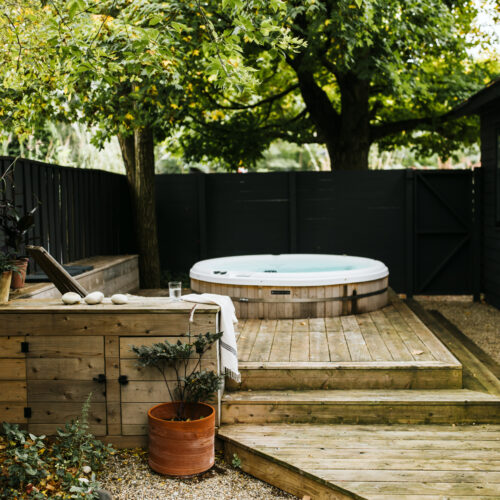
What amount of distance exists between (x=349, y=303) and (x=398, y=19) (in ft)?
11.4

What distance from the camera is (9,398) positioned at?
3.40 m

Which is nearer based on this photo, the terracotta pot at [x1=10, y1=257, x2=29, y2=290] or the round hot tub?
the terracotta pot at [x1=10, y1=257, x2=29, y2=290]

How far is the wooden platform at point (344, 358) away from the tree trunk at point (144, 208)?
2.94 m

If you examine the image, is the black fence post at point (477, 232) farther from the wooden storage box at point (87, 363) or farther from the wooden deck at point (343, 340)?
the wooden storage box at point (87, 363)

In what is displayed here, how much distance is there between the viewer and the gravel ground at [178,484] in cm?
291

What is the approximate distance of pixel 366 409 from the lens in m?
3.48

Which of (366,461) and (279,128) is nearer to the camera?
(366,461)

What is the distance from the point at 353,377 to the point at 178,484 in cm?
131

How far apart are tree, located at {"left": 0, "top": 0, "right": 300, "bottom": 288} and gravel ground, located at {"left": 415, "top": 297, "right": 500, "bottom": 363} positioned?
10.7 ft

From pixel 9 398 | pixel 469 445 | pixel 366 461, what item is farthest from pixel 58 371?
pixel 469 445

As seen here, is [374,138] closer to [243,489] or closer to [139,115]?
[139,115]

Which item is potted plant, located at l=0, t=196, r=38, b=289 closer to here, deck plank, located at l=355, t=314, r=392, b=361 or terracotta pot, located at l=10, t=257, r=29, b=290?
terracotta pot, located at l=10, t=257, r=29, b=290

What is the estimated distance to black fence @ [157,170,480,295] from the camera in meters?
7.69

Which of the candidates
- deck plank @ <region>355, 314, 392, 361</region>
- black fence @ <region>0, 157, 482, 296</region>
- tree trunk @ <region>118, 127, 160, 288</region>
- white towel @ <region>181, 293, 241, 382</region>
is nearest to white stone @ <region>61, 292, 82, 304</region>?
white towel @ <region>181, 293, 241, 382</region>
